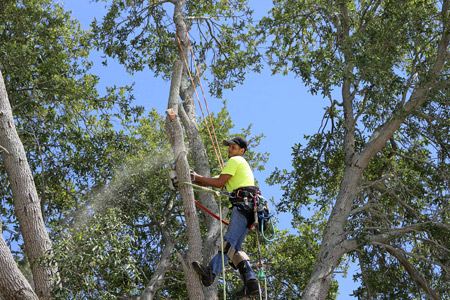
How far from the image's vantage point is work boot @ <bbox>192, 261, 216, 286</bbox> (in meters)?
5.83

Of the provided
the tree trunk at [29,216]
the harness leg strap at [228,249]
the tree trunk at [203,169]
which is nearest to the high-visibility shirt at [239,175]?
the harness leg strap at [228,249]

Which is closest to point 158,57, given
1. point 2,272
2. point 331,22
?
point 331,22

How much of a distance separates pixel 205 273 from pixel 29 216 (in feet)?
6.56

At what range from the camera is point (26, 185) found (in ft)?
21.4

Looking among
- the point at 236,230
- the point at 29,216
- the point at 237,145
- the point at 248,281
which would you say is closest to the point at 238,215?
the point at 236,230

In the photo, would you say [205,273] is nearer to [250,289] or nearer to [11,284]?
[250,289]

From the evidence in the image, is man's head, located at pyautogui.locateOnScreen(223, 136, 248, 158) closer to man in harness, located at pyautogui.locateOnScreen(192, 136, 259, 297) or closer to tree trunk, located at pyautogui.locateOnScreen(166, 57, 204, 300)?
man in harness, located at pyautogui.locateOnScreen(192, 136, 259, 297)

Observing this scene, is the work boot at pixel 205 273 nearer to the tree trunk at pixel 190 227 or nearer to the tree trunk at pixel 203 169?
the tree trunk at pixel 190 227

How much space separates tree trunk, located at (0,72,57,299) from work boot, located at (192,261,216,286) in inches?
63.8

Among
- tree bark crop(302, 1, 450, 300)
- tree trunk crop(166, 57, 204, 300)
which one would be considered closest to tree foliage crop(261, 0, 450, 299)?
tree bark crop(302, 1, 450, 300)

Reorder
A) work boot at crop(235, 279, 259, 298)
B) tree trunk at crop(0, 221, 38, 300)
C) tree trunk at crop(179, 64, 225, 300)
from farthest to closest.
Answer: tree trunk at crop(179, 64, 225, 300) → work boot at crop(235, 279, 259, 298) → tree trunk at crop(0, 221, 38, 300)

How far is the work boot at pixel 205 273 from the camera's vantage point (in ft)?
19.1

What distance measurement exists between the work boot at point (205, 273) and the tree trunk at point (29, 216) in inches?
63.8

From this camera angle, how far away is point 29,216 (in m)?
6.38
